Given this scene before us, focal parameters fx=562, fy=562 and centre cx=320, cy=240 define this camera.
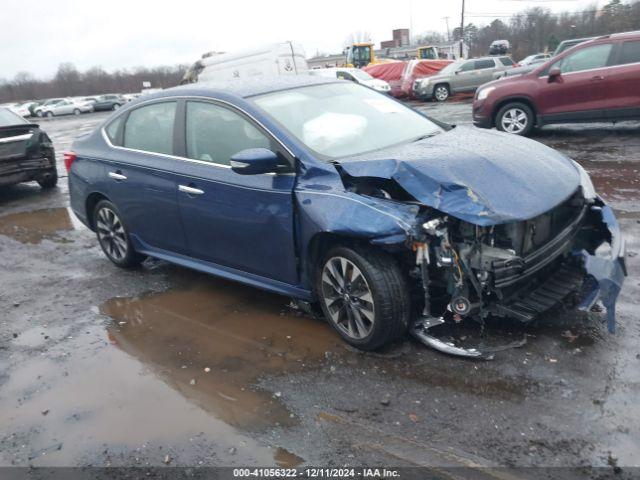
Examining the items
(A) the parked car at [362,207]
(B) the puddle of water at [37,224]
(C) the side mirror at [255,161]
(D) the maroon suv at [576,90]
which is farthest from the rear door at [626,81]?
(B) the puddle of water at [37,224]

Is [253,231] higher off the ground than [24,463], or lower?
higher

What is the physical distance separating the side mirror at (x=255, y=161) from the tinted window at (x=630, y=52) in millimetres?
8242

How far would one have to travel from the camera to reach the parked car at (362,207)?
3285 mm

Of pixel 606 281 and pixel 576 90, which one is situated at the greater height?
pixel 576 90

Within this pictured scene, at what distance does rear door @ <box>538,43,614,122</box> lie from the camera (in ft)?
31.5

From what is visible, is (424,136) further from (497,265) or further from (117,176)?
(117,176)

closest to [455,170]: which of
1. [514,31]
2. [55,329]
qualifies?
[55,329]

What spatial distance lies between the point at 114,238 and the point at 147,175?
1.08 meters

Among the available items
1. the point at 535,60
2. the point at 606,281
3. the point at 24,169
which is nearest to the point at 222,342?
the point at 606,281

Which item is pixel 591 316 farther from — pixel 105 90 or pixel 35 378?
pixel 105 90

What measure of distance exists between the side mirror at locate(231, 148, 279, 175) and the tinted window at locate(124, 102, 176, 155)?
1124mm

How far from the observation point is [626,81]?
30.6 feet

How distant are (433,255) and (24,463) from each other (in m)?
2.48

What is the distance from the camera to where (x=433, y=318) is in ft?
11.6
